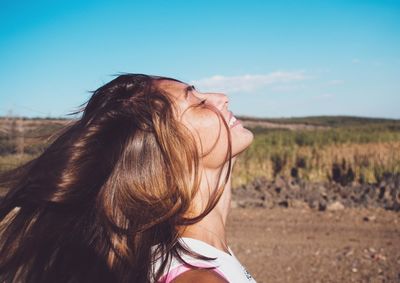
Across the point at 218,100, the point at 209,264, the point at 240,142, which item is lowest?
the point at 209,264

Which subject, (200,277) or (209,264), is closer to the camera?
(200,277)

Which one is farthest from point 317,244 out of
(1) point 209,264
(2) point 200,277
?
(2) point 200,277

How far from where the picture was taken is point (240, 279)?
1553mm

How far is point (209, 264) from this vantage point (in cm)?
145

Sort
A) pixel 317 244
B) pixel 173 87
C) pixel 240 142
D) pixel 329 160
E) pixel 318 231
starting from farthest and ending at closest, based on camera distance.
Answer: pixel 329 160, pixel 318 231, pixel 317 244, pixel 240 142, pixel 173 87

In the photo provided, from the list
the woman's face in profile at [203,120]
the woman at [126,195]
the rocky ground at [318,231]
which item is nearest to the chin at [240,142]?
the woman's face in profile at [203,120]

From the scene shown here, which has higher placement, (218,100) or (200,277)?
(218,100)

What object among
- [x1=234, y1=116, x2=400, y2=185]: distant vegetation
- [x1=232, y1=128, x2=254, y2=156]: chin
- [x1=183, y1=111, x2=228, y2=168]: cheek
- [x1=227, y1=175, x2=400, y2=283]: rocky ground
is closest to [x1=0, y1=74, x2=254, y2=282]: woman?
[x1=183, y1=111, x2=228, y2=168]: cheek

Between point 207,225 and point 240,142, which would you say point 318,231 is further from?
point 207,225

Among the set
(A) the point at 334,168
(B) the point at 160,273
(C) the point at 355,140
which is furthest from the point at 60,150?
(C) the point at 355,140

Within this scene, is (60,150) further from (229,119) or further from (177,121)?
(229,119)

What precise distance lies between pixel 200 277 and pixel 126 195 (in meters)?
0.46

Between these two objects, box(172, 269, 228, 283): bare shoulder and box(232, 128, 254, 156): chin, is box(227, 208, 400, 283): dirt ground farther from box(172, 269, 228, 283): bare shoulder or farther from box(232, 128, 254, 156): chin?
box(172, 269, 228, 283): bare shoulder

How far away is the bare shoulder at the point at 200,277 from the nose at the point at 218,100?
0.85 meters
